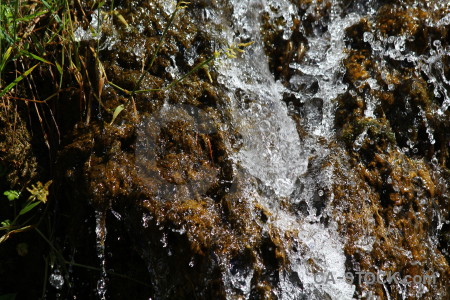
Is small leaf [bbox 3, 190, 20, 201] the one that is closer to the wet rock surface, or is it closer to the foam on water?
the wet rock surface

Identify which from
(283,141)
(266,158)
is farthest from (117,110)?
(283,141)

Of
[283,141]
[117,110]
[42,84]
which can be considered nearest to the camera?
[117,110]

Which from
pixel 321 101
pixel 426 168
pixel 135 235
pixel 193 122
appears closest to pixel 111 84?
pixel 193 122

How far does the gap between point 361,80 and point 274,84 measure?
528 mm

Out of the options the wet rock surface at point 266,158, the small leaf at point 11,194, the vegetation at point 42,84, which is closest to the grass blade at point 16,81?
the vegetation at point 42,84

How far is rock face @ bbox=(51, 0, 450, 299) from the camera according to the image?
2053 mm

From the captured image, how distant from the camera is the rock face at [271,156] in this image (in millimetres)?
2053

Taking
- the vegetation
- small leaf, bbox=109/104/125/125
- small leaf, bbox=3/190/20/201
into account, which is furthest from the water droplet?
small leaf, bbox=109/104/125/125

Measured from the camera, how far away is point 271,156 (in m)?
2.55

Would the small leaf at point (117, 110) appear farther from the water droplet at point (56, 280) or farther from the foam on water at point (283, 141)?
the water droplet at point (56, 280)

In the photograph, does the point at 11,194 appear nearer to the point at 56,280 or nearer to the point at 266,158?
the point at 56,280

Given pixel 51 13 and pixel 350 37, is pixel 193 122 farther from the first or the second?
pixel 350 37

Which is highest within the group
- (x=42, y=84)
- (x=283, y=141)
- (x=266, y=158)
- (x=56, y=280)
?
(x=42, y=84)

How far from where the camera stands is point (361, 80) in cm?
289
